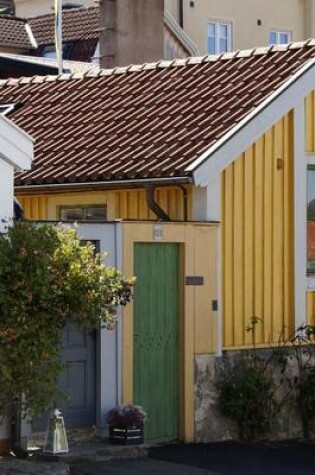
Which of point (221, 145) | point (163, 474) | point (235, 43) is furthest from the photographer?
point (235, 43)

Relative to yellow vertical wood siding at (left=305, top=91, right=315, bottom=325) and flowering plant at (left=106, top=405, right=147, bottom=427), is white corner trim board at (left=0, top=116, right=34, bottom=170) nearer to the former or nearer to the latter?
flowering plant at (left=106, top=405, right=147, bottom=427)

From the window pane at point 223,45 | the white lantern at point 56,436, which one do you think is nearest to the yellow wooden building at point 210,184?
the white lantern at point 56,436

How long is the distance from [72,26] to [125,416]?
2444 centimetres

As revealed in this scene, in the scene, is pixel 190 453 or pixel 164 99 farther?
pixel 164 99

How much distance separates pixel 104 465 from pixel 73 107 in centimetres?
665

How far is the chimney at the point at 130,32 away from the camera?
82.8 ft

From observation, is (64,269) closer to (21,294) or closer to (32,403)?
(21,294)

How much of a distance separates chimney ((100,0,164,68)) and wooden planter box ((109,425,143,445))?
41.3 feet

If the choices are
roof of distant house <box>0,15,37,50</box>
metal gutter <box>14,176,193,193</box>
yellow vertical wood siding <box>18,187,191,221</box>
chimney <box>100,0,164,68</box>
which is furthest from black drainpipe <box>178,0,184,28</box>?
metal gutter <box>14,176,193,193</box>

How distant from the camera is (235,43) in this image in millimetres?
40125

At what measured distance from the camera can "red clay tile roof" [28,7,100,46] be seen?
1417 inches

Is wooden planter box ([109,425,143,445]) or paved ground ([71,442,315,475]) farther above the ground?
wooden planter box ([109,425,143,445])

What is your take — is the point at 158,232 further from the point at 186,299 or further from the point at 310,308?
the point at 310,308

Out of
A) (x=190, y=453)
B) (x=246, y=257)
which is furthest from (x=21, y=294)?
(x=246, y=257)
